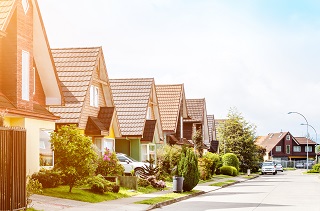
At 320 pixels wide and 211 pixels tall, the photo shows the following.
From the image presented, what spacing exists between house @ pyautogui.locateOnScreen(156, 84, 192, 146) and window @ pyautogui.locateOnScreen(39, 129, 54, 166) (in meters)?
30.4

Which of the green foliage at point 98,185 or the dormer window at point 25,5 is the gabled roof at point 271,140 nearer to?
the green foliage at point 98,185

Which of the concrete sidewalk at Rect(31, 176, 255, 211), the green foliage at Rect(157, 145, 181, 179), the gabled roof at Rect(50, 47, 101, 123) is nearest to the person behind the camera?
the concrete sidewalk at Rect(31, 176, 255, 211)

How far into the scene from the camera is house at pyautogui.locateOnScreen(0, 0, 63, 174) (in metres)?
24.0

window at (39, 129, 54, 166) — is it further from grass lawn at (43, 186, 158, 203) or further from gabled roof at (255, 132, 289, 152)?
gabled roof at (255, 132, 289, 152)

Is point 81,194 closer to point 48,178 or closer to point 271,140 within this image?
point 48,178

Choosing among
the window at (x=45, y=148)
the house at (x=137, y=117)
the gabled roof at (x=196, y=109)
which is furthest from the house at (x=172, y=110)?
the window at (x=45, y=148)

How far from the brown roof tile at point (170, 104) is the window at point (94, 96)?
67.8ft

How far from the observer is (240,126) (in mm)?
85125

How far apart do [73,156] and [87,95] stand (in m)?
12.3

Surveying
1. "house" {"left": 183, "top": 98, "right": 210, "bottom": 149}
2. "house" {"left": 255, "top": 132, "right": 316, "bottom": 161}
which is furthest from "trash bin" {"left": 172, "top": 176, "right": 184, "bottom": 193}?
"house" {"left": 255, "top": 132, "right": 316, "bottom": 161}

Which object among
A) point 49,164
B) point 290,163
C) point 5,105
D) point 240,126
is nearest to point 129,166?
point 49,164

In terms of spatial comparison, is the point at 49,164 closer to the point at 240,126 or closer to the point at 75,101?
the point at 75,101

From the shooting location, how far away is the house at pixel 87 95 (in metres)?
35.5

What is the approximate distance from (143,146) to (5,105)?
2640 centimetres
